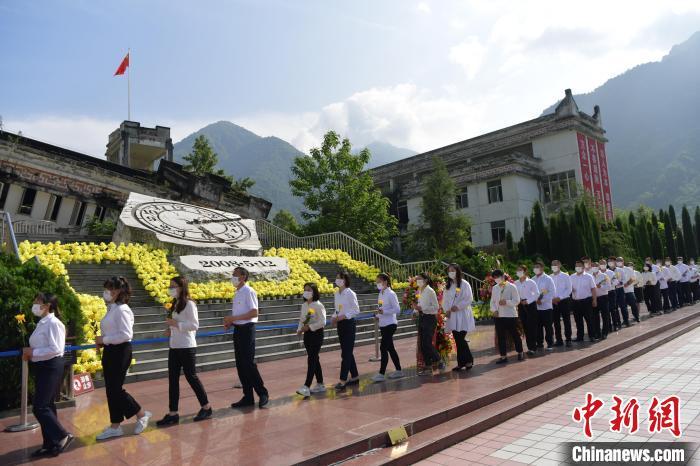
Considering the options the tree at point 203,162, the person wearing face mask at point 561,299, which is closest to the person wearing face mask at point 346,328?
the person wearing face mask at point 561,299

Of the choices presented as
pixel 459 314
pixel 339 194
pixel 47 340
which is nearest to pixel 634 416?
pixel 459 314

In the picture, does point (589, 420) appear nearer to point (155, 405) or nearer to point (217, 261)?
point (155, 405)

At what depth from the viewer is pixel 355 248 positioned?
19.1 meters

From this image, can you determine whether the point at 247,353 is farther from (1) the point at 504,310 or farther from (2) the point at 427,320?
(1) the point at 504,310

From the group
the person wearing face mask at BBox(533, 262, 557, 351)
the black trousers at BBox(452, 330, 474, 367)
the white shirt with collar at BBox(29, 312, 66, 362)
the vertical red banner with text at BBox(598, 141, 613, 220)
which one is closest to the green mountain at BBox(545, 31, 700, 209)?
the vertical red banner with text at BBox(598, 141, 613, 220)

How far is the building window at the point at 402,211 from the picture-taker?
39.2 meters

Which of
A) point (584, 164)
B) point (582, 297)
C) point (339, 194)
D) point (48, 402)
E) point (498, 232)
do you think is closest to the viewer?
point (48, 402)

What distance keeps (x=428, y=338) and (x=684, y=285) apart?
46.5ft

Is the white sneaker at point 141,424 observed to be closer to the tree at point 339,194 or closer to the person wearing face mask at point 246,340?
the person wearing face mask at point 246,340

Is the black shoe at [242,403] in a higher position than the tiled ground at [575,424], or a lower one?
higher

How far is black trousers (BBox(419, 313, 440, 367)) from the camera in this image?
7527mm

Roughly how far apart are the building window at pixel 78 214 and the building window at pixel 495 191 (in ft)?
82.5

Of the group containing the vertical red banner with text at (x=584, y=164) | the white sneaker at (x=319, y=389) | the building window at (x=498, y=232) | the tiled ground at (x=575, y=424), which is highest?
the vertical red banner with text at (x=584, y=164)

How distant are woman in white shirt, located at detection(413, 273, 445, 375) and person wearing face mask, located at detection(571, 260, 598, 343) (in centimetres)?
415
